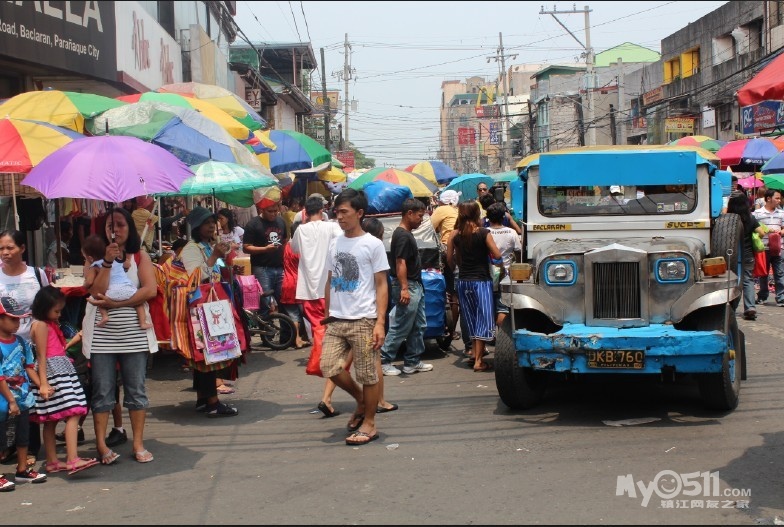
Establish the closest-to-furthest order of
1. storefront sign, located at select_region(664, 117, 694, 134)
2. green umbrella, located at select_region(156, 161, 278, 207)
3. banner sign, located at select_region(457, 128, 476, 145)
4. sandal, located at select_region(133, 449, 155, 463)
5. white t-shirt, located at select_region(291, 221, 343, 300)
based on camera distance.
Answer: sandal, located at select_region(133, 449, 155, 463), green umbrella, located at select_region(156, 161, 278, 207), white t-shirt, located at select_region(291, 221, 343, 300), storefront sign, located at select_region(664, 117, 694, 134), banner sign, located at select_region(457, 128, 476, 145)

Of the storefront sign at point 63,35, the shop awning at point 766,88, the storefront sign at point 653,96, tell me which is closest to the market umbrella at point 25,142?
→ the storefront sign at point 63,35

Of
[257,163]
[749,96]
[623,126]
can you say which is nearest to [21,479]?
[257,163]

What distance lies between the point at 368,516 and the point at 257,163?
6600 mm

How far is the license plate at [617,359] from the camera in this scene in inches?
259

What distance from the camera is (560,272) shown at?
7.16m

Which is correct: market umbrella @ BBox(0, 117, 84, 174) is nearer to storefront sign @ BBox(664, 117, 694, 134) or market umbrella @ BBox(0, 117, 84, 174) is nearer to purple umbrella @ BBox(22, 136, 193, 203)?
purple umbrella @ BBox(22, 136, 193, 203)

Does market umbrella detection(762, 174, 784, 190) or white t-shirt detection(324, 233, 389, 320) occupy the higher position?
market umbrella detection(762, 174, 784, 190)

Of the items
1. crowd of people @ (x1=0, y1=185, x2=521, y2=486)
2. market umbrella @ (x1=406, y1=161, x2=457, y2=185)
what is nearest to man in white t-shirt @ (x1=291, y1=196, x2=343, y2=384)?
crowd of people @ (x1=0, y1=185, x2=521, y2=486)

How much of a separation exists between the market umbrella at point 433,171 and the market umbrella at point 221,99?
Result: 9.78 meters

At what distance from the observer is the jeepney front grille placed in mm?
6953

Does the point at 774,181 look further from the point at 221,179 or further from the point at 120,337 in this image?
the point at 120,337

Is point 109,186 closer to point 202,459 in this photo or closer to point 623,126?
point 202,459

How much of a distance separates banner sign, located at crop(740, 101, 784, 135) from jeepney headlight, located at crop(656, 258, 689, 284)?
1770 cm

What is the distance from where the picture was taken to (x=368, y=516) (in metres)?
4.94
